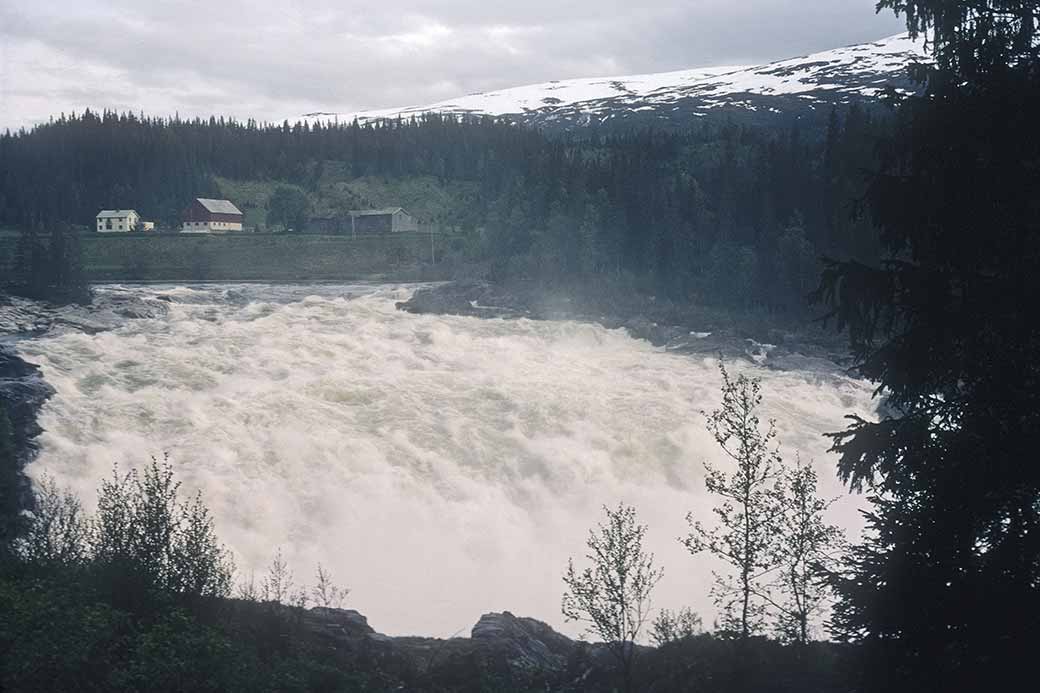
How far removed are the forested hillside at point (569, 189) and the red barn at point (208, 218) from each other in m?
6.00

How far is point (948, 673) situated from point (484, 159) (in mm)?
144583

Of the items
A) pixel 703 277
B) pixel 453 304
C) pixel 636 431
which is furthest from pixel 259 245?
pixel 636 431

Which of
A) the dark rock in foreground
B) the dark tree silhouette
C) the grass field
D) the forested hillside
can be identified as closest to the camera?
the dark tree silhouette

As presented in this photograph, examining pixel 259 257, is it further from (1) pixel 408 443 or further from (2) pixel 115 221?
(1) pixel 408 443

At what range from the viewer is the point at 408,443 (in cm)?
3803

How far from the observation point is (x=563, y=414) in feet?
142

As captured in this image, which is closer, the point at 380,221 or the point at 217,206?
the point at 380,221

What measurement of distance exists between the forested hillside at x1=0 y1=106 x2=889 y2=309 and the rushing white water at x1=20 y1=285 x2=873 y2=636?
19.2m

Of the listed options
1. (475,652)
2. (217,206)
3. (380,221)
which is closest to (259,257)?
(380,221)

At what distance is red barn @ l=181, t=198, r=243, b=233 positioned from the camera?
10975 cm

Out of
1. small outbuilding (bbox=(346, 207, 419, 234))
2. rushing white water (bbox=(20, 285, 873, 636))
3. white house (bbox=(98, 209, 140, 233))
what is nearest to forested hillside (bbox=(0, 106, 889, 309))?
white house (bbox=(98, 209, 140, 233))

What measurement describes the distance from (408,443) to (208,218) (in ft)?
268

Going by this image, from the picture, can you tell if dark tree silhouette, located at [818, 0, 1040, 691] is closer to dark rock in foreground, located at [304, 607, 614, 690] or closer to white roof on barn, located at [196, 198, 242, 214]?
dark rock in foreground, located at [304, 607, 614, 690]

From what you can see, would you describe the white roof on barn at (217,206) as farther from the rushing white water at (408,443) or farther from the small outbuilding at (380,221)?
the rushing white water at (408,443)
